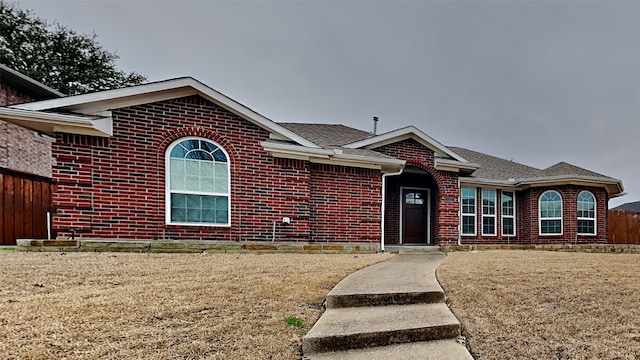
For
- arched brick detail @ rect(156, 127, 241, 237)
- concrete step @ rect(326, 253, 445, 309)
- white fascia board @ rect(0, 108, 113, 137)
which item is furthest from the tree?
concrete step @ rect(326, 253, 445, 309)

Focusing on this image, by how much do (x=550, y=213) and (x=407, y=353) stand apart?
14001 mm

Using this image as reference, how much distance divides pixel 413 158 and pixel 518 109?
16.1 m

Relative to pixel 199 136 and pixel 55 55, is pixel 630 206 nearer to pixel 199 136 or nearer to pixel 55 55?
pixel 199 136

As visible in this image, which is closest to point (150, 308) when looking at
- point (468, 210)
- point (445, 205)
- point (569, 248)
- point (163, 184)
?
point (163, 184)

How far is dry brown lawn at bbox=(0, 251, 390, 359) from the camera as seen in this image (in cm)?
225

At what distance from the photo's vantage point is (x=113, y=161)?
6801 millimetres

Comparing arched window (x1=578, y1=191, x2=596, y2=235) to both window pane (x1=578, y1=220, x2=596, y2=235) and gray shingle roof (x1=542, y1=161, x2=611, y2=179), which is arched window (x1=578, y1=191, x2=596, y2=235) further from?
gray shingle roof (x1=542, y1=161, x2=611, y2=179)

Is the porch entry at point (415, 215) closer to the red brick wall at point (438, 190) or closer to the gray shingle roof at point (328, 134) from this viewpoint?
the red brick wall at point (438, 190)

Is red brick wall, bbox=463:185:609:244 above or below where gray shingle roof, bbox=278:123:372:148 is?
below

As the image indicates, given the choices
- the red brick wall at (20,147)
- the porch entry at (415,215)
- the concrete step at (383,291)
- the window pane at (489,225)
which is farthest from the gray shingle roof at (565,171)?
the red brick wall at (20,147)

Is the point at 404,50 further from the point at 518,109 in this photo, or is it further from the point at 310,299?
the point at 310,299

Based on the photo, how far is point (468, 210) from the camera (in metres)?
13.0

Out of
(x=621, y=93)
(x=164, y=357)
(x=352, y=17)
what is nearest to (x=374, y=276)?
(x=164, y=357)

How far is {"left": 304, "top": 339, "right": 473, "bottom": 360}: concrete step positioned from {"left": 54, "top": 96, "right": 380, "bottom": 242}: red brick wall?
18.1 feet
